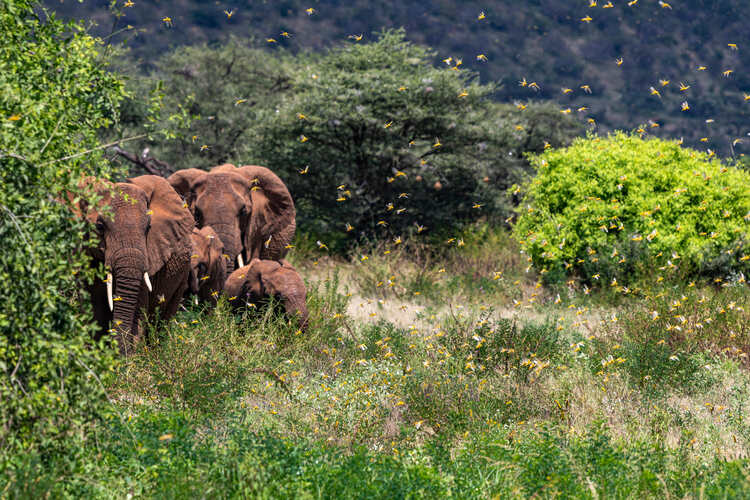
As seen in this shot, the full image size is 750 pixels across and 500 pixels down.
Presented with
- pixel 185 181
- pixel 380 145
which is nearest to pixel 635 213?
pixel 380 145

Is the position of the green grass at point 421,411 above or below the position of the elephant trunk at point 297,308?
above

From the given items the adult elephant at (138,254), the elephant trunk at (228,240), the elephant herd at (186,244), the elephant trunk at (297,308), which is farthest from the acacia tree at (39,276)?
the elephant trunk at (228,240)

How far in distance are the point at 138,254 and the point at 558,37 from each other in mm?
72386

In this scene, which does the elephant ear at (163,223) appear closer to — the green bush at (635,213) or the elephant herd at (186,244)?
the elephant herd at (186,244)

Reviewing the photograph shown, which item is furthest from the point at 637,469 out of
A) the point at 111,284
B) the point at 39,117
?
the point at 111,284

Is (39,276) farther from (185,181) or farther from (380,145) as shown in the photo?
(380,145)

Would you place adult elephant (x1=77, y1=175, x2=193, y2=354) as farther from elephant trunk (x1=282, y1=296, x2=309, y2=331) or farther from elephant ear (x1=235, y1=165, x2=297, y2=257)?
elephant ear (x1=235, y1=165, x2=297, y2=257)

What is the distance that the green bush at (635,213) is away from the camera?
1430 centimetres

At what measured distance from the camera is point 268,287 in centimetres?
995

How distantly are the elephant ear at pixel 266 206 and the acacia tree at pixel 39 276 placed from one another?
7674 mm

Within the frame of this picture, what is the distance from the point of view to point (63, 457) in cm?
482

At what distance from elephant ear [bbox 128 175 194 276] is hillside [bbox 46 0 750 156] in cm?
5555

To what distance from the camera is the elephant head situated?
998 cm

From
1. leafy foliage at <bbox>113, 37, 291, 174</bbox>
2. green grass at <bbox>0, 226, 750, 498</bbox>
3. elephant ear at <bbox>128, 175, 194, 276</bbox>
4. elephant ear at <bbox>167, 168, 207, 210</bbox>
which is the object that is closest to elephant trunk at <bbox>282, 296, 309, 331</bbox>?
green grass at <bbox>0, 226, 750, 498</bbox>
